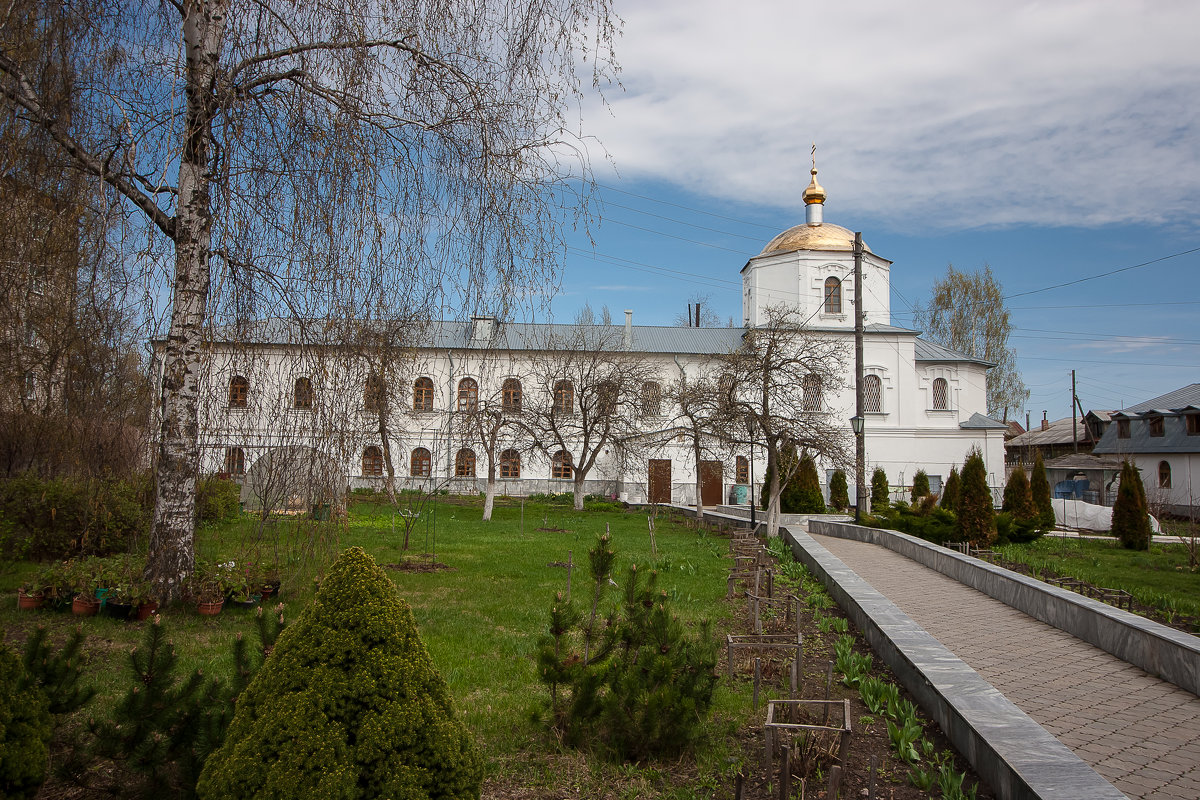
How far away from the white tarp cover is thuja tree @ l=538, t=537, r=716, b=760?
26770 mm

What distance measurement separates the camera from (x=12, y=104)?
14.2ft

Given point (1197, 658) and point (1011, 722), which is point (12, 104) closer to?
point (1011, 722)

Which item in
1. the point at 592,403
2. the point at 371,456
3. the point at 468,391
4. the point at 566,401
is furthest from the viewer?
the point at 566,401

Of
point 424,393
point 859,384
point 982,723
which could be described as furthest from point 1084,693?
point 859,384

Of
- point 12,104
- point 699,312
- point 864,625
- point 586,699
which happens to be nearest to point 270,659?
point 586,699

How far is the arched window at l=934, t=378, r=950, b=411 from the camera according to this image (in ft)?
132

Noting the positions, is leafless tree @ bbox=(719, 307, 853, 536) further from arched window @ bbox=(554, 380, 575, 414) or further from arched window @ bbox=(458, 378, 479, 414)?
arched window @ bbox=(458, 378, 479, 414)

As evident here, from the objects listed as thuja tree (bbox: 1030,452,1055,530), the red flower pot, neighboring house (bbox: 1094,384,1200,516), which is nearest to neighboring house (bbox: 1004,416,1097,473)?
neighboring house (bbox: 1094,384,1200,516)

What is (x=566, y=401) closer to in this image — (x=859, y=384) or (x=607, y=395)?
(x=607, y=395)

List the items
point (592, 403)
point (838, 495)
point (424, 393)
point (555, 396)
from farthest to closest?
point (838, 495) < point (592, 403) < point (555, 396) < point (424, 393)

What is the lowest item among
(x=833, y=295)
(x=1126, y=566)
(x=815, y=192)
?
(x=1126, y=566)

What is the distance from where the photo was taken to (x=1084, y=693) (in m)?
6.19

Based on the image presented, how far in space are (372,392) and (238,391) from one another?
0.76 metres

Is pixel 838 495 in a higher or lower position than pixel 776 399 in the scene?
lower
